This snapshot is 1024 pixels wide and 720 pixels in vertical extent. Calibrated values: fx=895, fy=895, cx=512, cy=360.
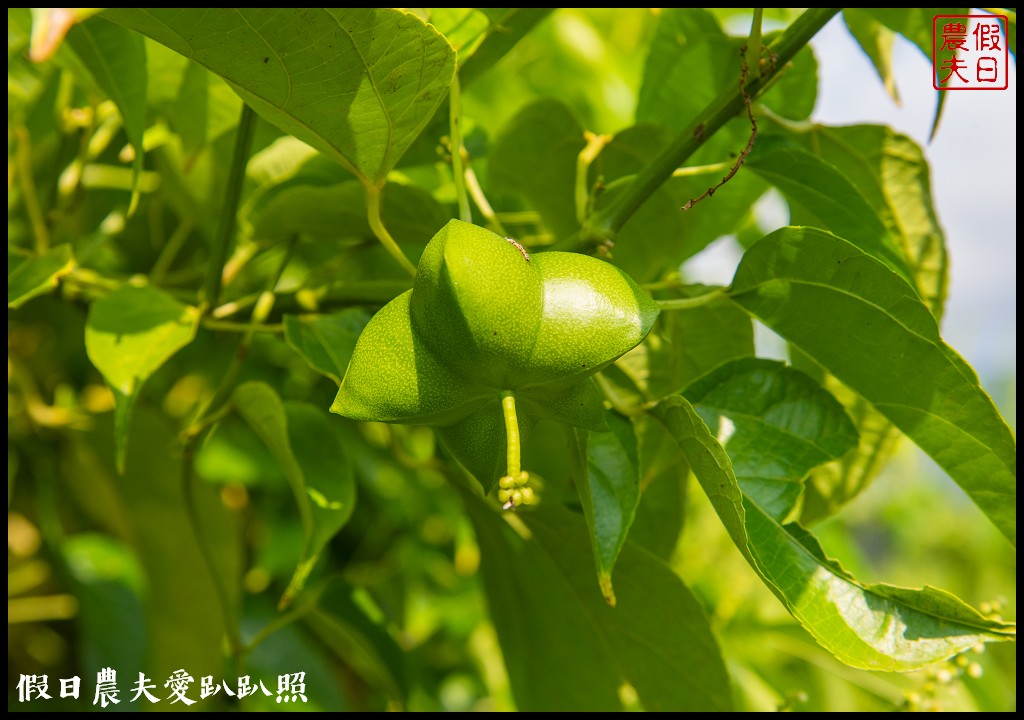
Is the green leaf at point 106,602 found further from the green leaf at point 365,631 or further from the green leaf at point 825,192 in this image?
the green leaf at point 825,192

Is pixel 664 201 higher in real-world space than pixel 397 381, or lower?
higher

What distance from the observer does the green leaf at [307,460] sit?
1.91 feet

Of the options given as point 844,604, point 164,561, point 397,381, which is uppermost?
point 164,561

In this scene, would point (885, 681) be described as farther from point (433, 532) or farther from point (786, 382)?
point (786, 382)

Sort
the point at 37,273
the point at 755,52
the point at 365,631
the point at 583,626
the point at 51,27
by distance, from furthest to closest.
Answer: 1. the point at 365,631
2. the point at 583,626
3. the point at 37,273
4. the point at 755,52
5. the point at 51,27

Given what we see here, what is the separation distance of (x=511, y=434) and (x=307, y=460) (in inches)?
10.2

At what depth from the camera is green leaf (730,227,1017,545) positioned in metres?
0.52

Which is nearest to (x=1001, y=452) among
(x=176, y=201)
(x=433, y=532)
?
(x=176, y=201)

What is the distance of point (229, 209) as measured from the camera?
0.64 meters

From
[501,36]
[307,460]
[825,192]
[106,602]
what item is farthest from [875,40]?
[106,602]

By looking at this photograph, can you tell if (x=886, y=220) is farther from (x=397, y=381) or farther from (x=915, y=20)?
(x=397, y=381)

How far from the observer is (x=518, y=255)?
1.41 ft

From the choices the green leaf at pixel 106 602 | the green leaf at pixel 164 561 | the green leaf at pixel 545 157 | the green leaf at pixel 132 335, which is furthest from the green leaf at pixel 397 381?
the green leaf at pixel 106 602

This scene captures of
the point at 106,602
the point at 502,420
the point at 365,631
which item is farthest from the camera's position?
the point at 106,602
